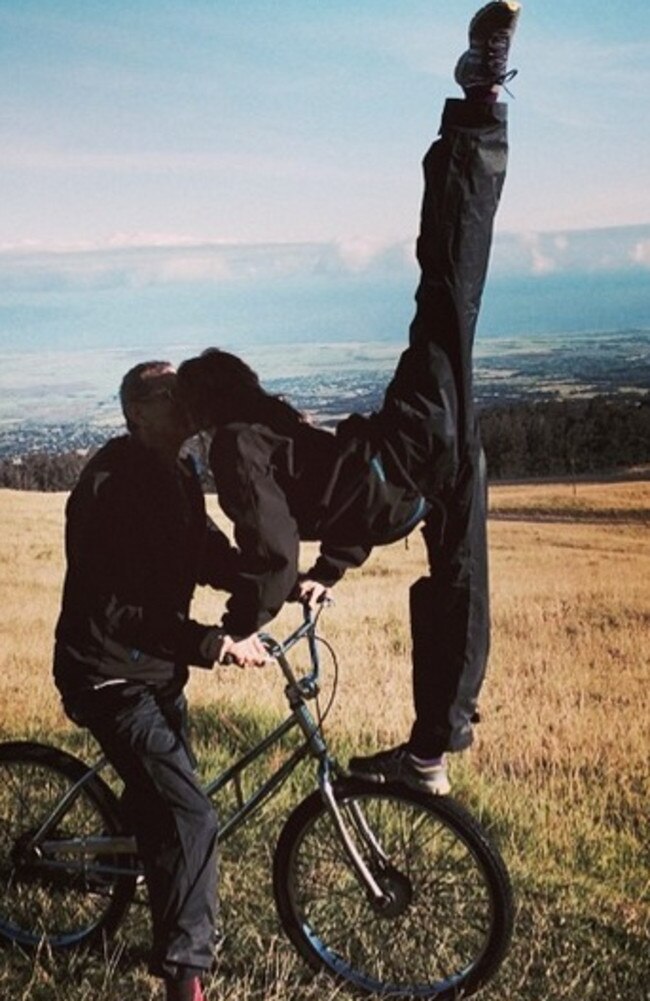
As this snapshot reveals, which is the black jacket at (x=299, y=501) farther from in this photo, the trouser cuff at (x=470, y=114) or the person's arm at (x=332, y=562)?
the trouser cuff at (x=470, y=114)

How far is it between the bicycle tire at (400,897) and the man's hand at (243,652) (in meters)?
0.44

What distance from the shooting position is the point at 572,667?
436 inches

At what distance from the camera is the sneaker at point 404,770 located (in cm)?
284

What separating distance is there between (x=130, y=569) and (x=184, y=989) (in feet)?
3.19

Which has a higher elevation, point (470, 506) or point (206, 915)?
point (470, 506)

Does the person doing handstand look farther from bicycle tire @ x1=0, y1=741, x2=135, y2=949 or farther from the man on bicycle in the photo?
bicycle tire @ x1=0, y1=741, x2=135, y2=949

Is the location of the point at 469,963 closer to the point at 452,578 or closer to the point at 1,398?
the point at 452,578

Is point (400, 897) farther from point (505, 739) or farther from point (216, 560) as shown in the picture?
point (505, 739)

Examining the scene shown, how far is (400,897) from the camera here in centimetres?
298

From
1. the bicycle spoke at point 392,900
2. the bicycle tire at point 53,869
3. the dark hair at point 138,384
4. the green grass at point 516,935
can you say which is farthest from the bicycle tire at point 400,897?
the dark hair at point 138,384

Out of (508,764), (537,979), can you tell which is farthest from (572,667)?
(537,979)

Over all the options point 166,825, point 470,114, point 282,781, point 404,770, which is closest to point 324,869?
point 282,781

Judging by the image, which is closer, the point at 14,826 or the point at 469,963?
the point at 469,963

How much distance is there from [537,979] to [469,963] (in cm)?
25
